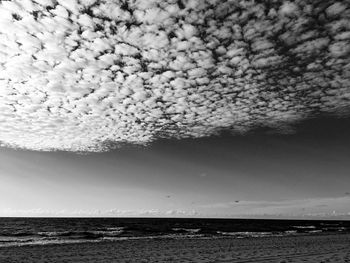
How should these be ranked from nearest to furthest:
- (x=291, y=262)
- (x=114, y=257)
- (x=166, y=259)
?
(x=291, y=262), (x=166, y=259), (x=114, y=257)

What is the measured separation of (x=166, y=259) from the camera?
66.6 feet

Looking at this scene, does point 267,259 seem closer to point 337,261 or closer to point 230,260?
point 230,260

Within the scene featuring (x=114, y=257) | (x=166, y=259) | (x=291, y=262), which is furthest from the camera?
(x=114, y=257)

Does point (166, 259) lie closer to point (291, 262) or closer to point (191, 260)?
point (191, 260)

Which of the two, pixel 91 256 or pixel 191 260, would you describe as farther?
pixel 91 256

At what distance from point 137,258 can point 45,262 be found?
5684mm

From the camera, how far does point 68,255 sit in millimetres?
22875

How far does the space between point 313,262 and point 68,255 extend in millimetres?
16329

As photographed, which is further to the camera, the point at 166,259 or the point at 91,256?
the point at 91,256

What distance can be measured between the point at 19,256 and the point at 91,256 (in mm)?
5000

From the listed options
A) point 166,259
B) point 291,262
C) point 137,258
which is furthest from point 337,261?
point 137,258

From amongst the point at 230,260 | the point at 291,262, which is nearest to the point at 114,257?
the point at 230,260

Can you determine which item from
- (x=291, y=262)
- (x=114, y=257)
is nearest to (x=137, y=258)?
(x=114, y=257)

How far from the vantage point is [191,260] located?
773 inches
